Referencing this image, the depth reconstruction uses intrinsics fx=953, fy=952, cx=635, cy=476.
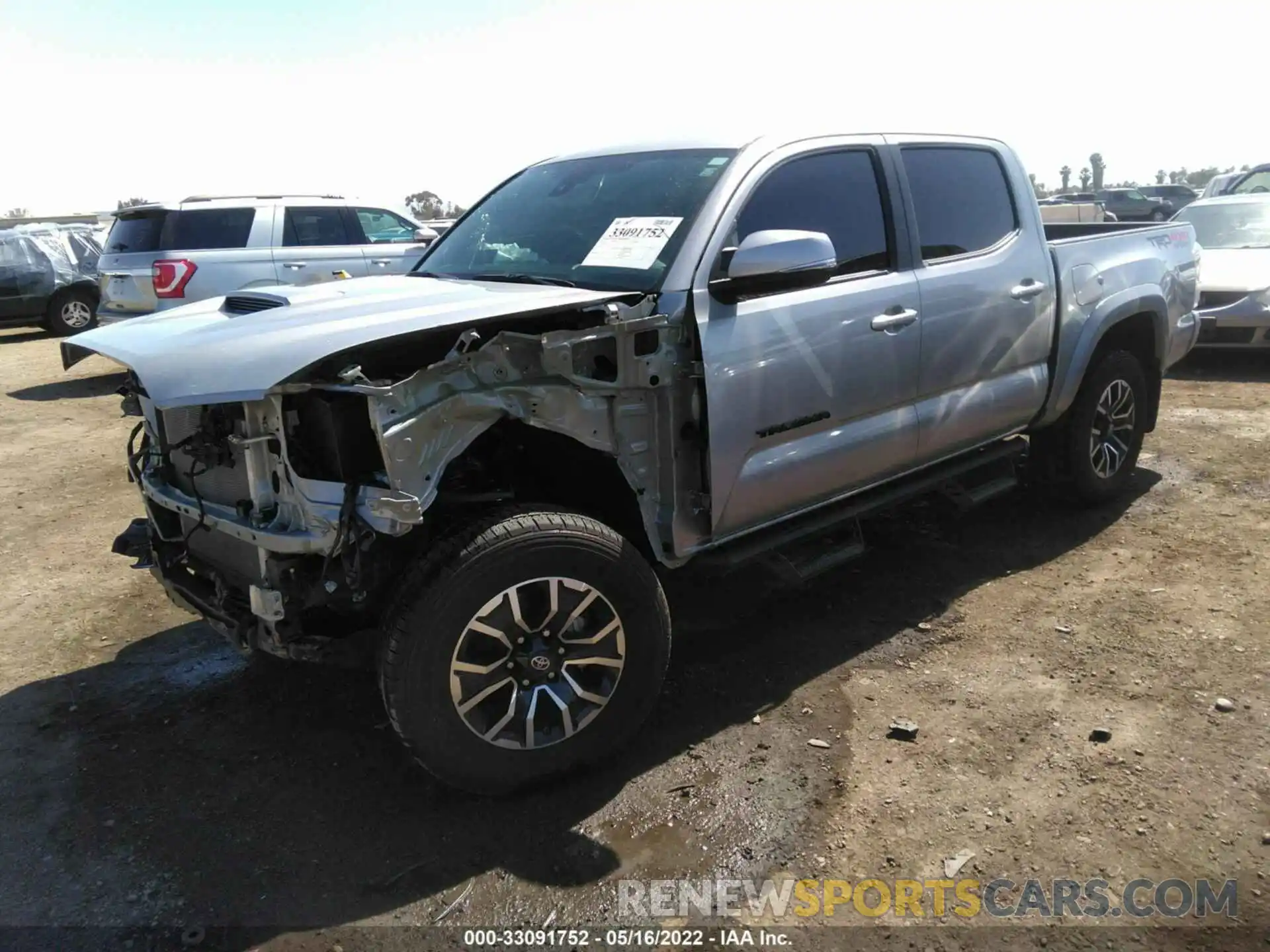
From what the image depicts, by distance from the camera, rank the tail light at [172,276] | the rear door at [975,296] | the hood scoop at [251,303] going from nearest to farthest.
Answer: the hood scoop at [251,303] < the rear door at [975,296] < the tail light at [172,276]

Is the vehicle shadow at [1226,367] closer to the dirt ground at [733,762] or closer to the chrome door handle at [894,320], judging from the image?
the dirt ground at [733,762]

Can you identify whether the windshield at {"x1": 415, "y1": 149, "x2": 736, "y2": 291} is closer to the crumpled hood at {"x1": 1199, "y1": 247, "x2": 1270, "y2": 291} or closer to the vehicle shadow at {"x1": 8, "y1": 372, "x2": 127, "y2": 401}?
the crumpled hood at {"x1": 1199, "y1": 247, "x2": 1270, "y2": 291}

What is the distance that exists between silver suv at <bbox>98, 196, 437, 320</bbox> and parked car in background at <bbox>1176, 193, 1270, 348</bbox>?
25.3 ft

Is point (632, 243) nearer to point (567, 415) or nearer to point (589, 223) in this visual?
point (589, 223)

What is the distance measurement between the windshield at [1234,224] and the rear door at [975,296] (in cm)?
683

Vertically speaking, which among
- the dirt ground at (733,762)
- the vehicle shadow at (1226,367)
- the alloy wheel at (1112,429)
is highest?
the alloy wheel at (1112,429)

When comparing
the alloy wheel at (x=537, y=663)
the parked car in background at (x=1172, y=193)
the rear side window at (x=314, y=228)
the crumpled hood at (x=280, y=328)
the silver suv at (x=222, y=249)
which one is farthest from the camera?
the parked car in background at (x=1172, y=193)

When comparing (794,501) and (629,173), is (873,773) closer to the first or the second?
(794,501)

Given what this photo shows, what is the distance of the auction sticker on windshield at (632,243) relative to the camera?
3.37 m

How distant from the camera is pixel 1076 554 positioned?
4.89 m

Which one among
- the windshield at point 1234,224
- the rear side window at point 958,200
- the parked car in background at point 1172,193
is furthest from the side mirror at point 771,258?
the parked car in background at point 1172,193

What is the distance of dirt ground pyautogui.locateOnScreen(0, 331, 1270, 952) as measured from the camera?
2.67m

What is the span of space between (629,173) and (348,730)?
2409mm

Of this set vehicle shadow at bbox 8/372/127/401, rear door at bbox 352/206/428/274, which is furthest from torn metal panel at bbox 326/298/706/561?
vehicle shadow at bbox 8/372/127/401
